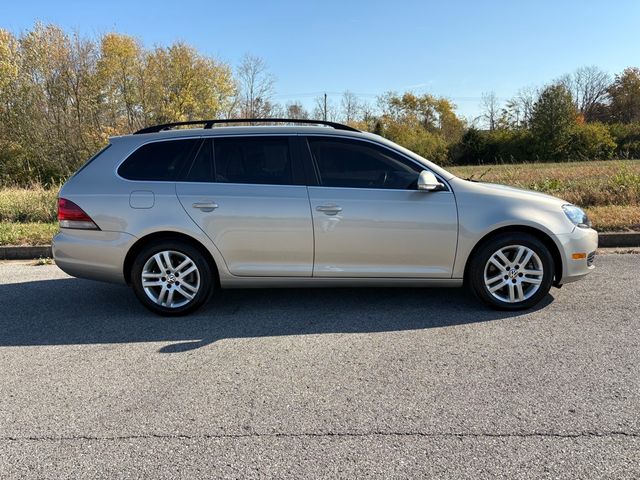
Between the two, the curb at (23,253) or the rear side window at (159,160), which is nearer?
the rear side window at (159,160)

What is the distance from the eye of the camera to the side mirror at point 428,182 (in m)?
4.56

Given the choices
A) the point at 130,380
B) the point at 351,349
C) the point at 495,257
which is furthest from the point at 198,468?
the point at 495,257

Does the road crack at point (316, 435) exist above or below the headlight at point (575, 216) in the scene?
below

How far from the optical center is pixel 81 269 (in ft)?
15.9

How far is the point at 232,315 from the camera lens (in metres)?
4.88

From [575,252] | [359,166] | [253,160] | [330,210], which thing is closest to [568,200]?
[575,252]

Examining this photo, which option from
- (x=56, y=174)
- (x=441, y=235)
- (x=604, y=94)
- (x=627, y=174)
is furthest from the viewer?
(x=604, y=94)

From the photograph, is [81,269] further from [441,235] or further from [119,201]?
[441,235]

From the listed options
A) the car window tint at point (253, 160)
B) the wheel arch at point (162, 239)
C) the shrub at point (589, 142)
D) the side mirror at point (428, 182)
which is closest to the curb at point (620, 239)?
the side mirror at point (428, 182)

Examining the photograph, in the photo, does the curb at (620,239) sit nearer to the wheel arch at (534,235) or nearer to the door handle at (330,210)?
the wheel arch at (534,235)

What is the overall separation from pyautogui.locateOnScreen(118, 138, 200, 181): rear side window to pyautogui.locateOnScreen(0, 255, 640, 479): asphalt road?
137cm

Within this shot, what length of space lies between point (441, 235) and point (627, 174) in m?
9.46

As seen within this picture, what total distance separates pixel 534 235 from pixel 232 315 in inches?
116

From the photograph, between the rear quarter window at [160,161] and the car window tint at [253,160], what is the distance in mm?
292
